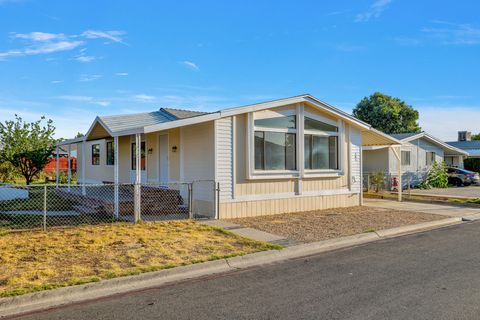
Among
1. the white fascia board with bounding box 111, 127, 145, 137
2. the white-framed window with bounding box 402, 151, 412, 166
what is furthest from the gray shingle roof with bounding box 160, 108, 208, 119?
the white-framed window with bounding box 402, 151, 412, 166

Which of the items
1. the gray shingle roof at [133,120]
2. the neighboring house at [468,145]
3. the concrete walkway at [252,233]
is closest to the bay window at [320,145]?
the concrete walkway at [252,233]

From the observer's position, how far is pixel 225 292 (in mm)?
5414

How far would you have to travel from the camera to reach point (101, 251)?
7.32 metres

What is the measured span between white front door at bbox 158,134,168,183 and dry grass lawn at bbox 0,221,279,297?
4.70 m

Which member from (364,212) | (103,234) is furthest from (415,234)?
(103,234)

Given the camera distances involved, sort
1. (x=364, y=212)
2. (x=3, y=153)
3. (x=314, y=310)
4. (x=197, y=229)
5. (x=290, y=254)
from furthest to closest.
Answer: (x=3, y=153), (x=364, y=212), (x=197, y=229), (x=290, y=254), (x=314, y=310)

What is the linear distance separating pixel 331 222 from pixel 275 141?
320cm

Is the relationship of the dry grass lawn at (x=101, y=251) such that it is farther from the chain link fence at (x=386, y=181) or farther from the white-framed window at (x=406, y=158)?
the white-framed window at (x=406, y=158)

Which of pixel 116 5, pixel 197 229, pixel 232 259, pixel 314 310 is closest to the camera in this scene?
pixel 314 310

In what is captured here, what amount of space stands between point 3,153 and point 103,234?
668 inches

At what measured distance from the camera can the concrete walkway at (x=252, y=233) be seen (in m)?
8.53

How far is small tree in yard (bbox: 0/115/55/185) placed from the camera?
868 inches

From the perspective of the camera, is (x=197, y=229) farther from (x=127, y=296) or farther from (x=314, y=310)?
(x=314, y=310)

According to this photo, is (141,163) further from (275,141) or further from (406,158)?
(406,158)
